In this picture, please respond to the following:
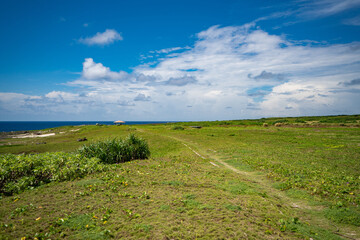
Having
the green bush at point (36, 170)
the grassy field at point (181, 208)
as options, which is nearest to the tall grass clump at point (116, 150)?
the green bush at point (36, 170)

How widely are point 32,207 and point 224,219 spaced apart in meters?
6.45

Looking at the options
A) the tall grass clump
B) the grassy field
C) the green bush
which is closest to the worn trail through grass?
the grassy field

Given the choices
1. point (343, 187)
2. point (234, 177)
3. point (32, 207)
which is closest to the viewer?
point (32, 207)

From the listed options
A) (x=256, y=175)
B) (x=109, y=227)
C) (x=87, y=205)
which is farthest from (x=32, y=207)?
(x=256, y=175)

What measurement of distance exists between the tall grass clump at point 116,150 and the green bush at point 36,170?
271cm

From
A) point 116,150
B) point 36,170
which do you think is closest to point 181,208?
point 36,170

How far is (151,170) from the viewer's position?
38.2 ft

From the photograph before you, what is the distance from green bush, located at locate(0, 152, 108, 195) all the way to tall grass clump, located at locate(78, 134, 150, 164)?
2713 millimetres

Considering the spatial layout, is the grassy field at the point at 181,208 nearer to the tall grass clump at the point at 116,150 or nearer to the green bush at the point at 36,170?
the green bush at the point at 36,170

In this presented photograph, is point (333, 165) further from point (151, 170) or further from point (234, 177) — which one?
point (151, 170)

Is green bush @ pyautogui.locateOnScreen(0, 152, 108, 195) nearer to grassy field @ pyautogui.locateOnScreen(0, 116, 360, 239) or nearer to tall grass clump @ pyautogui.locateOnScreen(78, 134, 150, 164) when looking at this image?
grassy field @ pyautogui.locateOnScreen(0, 116, 360, 239)

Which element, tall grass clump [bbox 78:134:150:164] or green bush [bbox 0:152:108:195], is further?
tall grass clump [bbox 78:134:150:164]

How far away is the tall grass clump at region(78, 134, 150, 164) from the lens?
14.1 meters

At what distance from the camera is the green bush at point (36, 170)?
27.8ft
